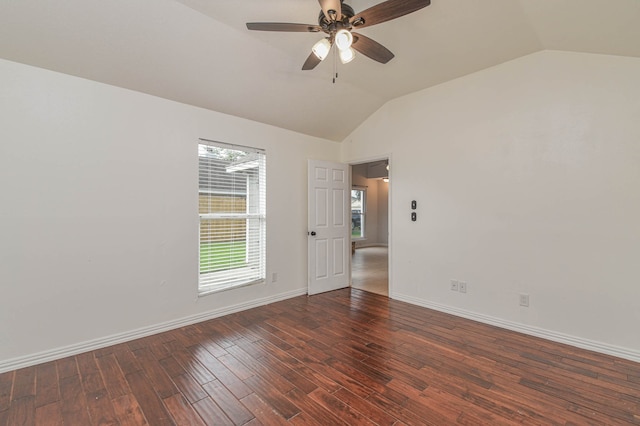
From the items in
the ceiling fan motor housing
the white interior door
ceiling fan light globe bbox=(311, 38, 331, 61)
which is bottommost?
the white interior door

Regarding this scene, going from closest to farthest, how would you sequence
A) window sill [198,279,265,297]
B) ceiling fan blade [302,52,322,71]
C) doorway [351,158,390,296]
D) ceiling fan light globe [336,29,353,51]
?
1. ceiling fan light globe [336,29,353,51]
2. ceiling fan blade [302,52,322,71]
3. window sill [198,279,265,297]
4. doorway [351,158,390,296]

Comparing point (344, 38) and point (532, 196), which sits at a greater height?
point (344, 38)

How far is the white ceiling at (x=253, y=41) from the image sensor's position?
222 centimetres

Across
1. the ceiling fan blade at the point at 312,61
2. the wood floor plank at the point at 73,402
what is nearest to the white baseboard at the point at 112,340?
the wood floor plank at the point at 73,402

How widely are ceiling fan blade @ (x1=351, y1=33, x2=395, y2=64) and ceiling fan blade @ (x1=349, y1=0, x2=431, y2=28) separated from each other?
12 centimetres

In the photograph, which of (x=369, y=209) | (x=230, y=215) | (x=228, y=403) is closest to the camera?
(x=228, y=403)

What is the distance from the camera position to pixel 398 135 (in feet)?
13.8

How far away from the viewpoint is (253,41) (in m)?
2.80

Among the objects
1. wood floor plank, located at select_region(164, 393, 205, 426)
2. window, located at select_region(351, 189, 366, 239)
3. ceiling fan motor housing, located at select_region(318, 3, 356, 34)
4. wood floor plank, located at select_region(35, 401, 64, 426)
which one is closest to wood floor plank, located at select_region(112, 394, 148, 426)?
wood floor plank, located at select_region(164, 393, 205, 426)

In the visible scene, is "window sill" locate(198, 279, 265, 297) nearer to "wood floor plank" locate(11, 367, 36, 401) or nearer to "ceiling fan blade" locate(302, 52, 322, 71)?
"wood floor plank" locate(11, 367, 36, 401)

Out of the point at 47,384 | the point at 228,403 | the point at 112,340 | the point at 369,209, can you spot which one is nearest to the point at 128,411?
the point at 228,403

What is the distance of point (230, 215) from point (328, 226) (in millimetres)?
1622

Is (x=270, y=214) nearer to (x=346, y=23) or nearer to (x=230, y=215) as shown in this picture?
(x=230, y=215)

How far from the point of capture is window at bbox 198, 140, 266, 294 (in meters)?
3.51
